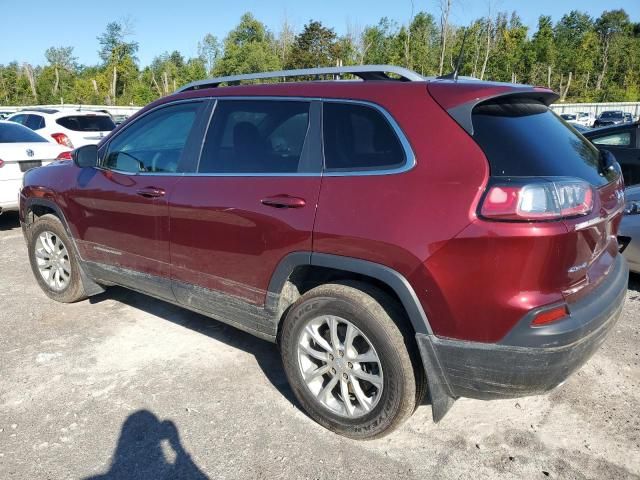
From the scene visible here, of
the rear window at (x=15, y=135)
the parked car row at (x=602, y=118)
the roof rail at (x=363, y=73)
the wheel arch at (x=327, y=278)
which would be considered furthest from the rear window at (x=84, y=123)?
the parked car row at (x=602, y=118)

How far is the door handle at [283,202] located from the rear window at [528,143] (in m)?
0.92

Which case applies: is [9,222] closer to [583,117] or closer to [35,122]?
[35,122]

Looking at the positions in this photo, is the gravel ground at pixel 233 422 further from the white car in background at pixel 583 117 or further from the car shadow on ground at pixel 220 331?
the white car in background at pixel 583 117

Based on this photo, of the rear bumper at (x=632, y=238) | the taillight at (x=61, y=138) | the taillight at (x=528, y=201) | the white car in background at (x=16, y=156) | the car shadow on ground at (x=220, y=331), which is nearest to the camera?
the taillight at (x=528, y=201)

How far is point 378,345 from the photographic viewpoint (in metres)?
2.56

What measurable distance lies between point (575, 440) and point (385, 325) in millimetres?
1242

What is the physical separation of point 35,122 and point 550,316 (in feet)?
44.5

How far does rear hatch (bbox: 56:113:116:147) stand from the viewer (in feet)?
40.5

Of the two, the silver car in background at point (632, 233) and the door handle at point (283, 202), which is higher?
the door handle at point (283, 202)

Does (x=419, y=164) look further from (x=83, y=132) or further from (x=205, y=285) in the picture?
(x=83, y=132)

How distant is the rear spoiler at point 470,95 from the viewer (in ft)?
8.01

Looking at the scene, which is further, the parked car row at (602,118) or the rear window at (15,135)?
the parked car row at (602,118)

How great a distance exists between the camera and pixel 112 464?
2.65m

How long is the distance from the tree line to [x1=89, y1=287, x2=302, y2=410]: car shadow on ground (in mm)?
43516
